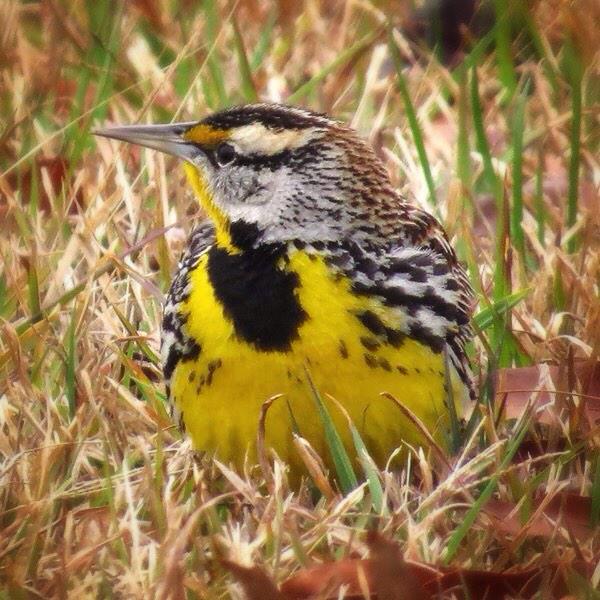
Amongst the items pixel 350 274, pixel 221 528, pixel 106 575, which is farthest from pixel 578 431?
pixel 106 575

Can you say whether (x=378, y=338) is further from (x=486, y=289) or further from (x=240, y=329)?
(x=486, y=289)

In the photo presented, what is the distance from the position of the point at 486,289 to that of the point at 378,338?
3.12ft

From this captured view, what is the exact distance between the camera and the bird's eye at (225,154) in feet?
11.2

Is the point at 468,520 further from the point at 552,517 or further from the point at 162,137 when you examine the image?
the point at 162,137

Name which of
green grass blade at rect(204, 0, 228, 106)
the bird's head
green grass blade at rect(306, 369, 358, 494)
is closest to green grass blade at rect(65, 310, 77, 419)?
the bird's head

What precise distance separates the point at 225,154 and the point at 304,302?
1.46 feet

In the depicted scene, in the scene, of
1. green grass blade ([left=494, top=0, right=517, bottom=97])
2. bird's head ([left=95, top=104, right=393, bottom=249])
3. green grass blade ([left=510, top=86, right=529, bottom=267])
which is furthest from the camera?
green grass blade ([left=494, top=0, right=517, bottom=97])

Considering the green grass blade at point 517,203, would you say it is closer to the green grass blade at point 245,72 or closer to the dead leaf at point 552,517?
the green grass blade at point 245,72

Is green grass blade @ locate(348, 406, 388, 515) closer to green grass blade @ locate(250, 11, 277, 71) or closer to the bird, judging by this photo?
the bird

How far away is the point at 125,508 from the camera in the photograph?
302cm

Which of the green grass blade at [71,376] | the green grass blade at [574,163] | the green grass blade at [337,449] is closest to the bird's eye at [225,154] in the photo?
the green grass blade at [71,376]

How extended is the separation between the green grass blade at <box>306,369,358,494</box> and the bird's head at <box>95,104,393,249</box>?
1.28 feet

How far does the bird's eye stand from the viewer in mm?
3422

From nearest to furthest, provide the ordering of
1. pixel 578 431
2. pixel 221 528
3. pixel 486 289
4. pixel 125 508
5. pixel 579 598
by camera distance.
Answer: pixel 579 598 < pixel 221 528 < pixel 125 508 < pixel 578 431 < pixel 486 289
